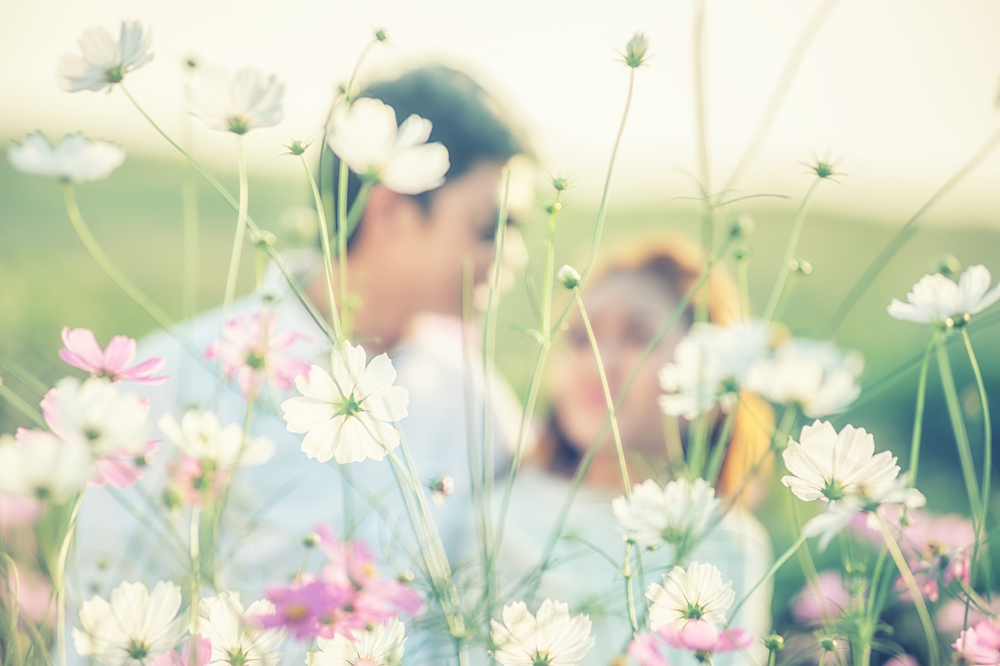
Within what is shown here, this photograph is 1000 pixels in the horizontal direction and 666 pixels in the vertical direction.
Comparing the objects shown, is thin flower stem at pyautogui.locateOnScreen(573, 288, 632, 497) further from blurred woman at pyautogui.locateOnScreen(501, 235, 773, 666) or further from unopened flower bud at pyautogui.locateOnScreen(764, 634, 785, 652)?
blurred woman at pyautogui.locateOnScreen(501, 235, 773, 666)

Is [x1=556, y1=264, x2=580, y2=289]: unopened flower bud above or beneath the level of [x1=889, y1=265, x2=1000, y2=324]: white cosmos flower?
beneath

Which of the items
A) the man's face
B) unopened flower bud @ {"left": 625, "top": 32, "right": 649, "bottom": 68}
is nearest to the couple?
the man's face

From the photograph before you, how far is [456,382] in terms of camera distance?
3.68 ft

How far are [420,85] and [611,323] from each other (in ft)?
1.49

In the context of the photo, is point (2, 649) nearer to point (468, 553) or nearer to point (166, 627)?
point (166, 627)

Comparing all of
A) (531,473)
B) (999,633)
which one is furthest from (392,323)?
(999,633)

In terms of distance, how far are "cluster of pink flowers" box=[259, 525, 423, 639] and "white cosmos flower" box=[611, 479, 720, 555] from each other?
0.10m

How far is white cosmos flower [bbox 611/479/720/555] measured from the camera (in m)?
0.25

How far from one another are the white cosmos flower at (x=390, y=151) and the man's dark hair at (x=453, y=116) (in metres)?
0.61

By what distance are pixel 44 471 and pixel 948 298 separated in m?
0.32

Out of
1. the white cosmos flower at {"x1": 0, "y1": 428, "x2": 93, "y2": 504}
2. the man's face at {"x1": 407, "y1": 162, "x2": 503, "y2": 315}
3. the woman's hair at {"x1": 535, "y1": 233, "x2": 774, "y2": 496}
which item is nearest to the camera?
the white cosmos flower at {"x1": 0, "y1": 428, "x2": 93, "y2": 504}

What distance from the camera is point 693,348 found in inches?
12.1

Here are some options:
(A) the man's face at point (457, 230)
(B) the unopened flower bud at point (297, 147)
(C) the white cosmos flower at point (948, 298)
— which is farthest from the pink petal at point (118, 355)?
(A) the man's face at point (457, 230)

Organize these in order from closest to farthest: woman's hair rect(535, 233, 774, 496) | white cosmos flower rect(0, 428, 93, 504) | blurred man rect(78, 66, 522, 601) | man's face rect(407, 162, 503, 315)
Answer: white cosmos flower rect(0, 428, 93, 504)
blurred man rect(78, 66, 522, 601)
man's face rect(407, 162, 503, 315)
woman's hair rect(535, 233, 774, 496)
